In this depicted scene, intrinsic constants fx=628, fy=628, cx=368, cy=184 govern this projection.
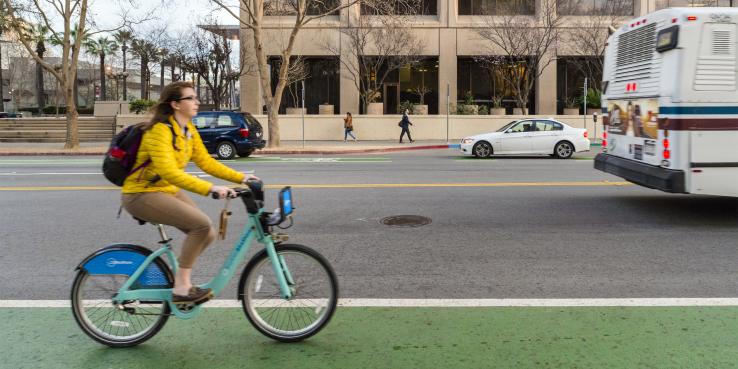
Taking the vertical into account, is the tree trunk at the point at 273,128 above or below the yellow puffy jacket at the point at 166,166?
above

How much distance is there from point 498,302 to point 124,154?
313 centimetres

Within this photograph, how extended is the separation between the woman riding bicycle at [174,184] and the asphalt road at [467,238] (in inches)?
69.3

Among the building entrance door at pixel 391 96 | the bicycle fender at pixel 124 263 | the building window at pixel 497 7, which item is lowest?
the bicycle fender at pixel 124 263

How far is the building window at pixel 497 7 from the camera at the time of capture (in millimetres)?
38219

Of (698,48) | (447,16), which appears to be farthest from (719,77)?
(447,16)

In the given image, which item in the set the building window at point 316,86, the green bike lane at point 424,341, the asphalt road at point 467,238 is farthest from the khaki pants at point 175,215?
the building window at point 316,86

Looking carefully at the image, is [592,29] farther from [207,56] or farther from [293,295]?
[293,295]

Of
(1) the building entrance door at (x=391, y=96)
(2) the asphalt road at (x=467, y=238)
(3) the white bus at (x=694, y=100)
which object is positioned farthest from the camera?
(1) the building entrance door at (x=391, y=96)

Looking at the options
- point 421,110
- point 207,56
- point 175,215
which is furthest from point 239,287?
point 207,56

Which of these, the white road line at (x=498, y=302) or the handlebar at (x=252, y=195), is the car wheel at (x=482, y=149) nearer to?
the white road line at (x=498, y=302)

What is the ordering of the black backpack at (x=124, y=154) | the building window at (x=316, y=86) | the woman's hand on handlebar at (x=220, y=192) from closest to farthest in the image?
the woman's hand on handlebar at (x=220, y=192)
the black backpack at (x=124, y=154)
the building window at (x=316, y=86)

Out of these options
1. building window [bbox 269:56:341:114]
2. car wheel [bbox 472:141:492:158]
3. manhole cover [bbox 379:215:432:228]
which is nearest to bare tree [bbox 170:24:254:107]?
building window [bbox 269:56:341:114]

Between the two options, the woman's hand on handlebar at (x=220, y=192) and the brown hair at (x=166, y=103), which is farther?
the brown hair at (x=166, y=103)

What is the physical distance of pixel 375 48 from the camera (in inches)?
1414
